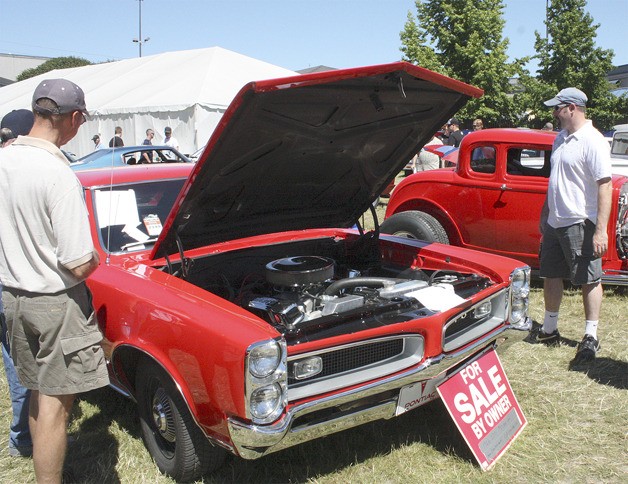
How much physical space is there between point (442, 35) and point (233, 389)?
25423 millimetres

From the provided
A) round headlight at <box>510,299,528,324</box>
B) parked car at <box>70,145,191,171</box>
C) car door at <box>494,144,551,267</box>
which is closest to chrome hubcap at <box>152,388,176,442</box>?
round headlight at <box>510,299,528,324</box>

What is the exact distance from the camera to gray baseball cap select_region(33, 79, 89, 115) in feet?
7.49

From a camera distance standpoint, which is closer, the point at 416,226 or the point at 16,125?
the point at 16,125

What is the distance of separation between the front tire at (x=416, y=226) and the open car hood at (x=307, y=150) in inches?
75.6

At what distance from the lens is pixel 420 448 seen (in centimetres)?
313

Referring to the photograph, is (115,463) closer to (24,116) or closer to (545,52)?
(24,116)

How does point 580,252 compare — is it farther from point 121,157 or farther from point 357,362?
point 121,157

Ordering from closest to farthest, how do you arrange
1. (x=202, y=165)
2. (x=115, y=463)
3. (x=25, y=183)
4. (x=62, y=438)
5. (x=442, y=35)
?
(x=25, y=183)
(x=62, y=438)
(x=202, y=165)
(x=115, y=463)
(x=442, y=35)

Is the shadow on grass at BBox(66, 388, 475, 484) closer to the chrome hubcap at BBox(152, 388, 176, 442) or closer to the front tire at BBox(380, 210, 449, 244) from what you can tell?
the chrome hubcap at BBox(152, 388, 176, 442)

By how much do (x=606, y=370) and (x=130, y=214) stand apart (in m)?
3.11

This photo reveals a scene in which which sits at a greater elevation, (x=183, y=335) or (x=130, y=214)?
(x=130, y=214)

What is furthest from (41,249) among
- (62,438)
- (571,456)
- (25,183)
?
(571,456)

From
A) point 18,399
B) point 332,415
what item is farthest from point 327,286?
point 18,399

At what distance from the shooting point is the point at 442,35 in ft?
83.6
